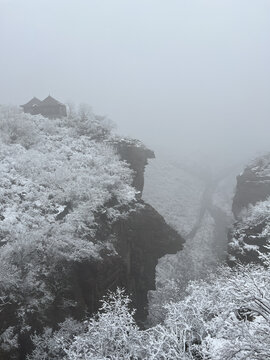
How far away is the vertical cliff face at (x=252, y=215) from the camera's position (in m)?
36.6

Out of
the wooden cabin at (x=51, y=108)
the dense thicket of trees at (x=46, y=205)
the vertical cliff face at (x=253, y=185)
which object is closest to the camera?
the dense thicket of trees at (x=46, y=205)

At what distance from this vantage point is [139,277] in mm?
33906

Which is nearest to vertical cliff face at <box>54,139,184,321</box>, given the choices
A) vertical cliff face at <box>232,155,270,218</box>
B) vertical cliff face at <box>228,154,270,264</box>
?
vertical cliff face at <box>228,154,270,264</box>

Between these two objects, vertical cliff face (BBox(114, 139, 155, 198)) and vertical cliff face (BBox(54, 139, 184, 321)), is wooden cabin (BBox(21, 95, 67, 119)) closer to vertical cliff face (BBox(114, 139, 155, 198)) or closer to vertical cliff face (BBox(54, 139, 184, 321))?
vertical cliff face (BBox(114, 139, 155, 198))

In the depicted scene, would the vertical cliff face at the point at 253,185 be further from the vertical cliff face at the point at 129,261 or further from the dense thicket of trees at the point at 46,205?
the dense thicket of trees at the point at 46,205

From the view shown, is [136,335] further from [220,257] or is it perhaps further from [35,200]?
[220,257]

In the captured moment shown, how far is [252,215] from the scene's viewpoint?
139 feet

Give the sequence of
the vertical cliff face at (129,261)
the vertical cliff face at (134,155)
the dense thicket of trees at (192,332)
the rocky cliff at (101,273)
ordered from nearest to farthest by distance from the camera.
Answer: the dense thicket of trees at (192,332)
the rocky cliff at (101,273)
the vertical cliff face at (129,261)
the vertical cliff face at (134,155)

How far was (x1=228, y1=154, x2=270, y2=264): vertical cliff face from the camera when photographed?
3656 cm

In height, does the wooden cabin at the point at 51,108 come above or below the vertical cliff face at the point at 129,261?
above

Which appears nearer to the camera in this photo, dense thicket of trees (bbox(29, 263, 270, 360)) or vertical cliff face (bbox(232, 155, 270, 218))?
dense thicket of trees (bbox(29, 263, 270, 360))

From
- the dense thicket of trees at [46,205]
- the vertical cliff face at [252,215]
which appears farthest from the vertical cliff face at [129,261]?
the vertical cliff face at [252,215]

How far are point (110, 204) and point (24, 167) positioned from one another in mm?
8391

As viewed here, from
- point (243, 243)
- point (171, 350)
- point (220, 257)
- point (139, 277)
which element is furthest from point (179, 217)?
point (171, 350)
